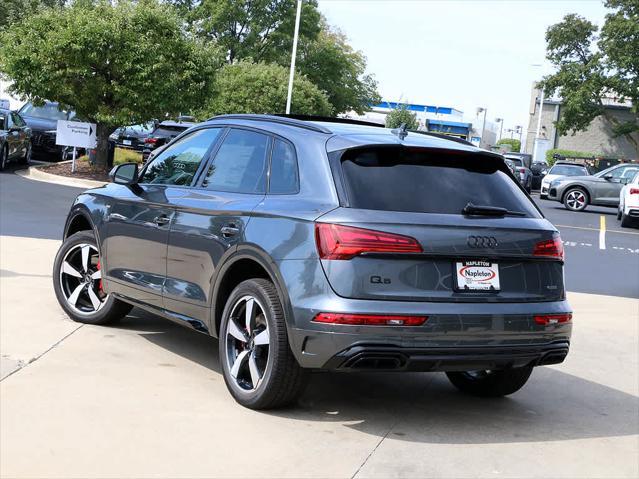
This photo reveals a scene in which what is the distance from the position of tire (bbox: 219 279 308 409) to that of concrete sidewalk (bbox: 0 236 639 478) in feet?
0.46

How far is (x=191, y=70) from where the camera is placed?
82.3ft

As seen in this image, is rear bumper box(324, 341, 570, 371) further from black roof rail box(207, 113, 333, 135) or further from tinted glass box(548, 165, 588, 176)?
tinted glass box(548, 165, 588, 176)

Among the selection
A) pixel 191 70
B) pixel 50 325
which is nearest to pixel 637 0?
pixel 191 70

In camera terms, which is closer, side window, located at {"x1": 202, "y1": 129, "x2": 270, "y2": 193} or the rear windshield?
the rear windshield

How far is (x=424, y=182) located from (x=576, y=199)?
2753 cm

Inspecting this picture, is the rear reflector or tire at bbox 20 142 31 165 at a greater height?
the rear reflector

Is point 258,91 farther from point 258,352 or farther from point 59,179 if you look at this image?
point 258,352

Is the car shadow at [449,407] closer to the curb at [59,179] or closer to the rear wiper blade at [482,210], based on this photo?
the rear wiper blade at [482,210]

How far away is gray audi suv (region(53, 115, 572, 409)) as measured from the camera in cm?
511

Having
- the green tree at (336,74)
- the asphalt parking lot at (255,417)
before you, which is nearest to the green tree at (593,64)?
the green tree at (336,74)

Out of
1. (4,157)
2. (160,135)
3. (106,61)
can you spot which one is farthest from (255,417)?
(160,135)

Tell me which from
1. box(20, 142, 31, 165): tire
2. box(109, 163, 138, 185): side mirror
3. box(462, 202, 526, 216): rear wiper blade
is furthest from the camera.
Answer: box(20, 142, 31, 165): tire

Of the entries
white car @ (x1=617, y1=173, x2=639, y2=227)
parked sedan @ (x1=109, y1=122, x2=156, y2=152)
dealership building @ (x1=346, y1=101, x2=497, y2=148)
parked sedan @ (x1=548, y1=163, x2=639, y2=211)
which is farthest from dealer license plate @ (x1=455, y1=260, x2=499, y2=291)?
dealership building @ (x1=346, y1=101, x2=497, y2=148)

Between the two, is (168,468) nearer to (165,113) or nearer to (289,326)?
(289,326)
